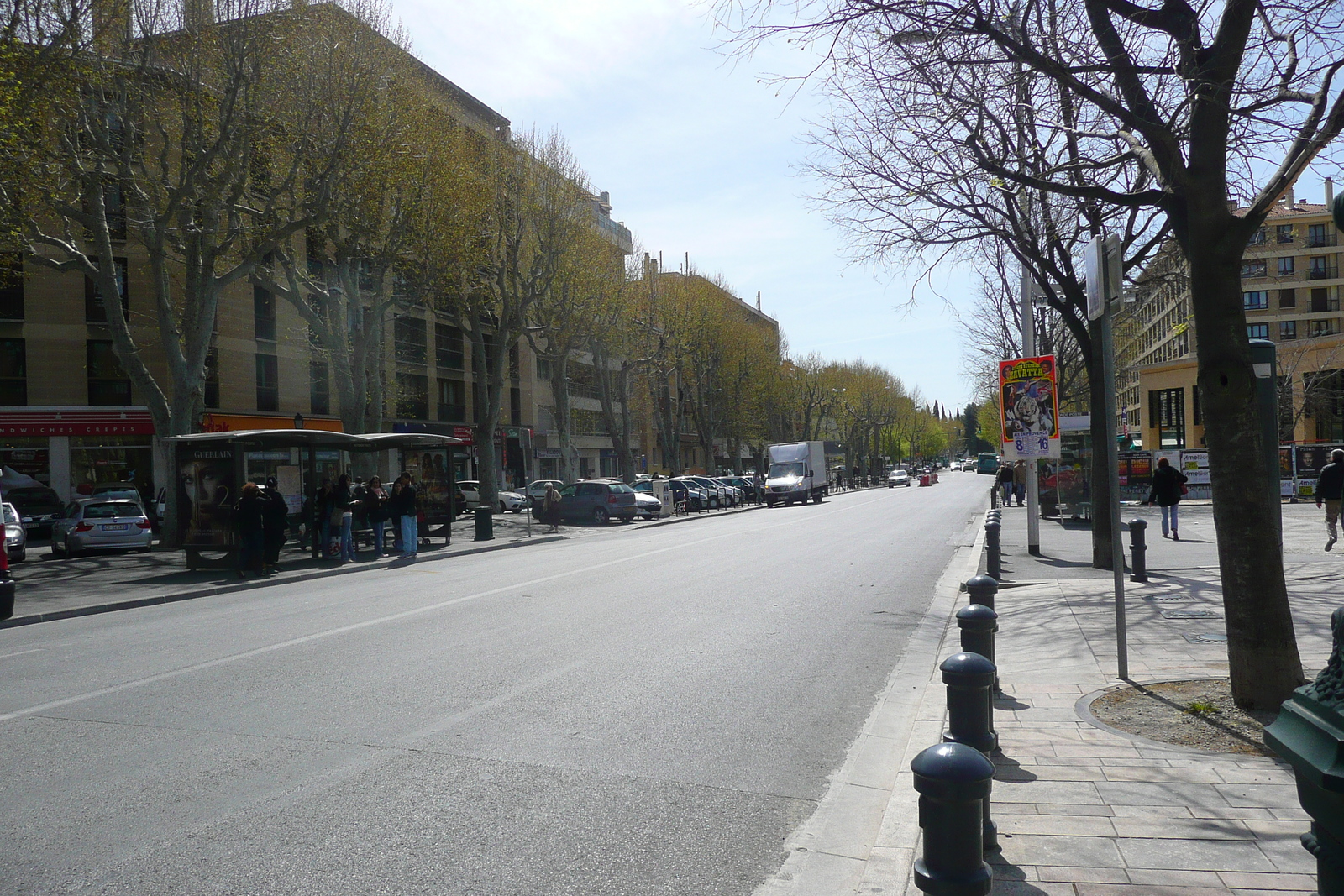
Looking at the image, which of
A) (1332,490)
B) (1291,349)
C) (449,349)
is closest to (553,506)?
(1332,490)

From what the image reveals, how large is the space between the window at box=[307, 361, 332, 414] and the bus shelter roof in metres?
16.6

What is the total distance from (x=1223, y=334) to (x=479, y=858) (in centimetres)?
498

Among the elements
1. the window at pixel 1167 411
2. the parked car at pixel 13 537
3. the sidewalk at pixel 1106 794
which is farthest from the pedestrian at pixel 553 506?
the window at pixel 1167 411

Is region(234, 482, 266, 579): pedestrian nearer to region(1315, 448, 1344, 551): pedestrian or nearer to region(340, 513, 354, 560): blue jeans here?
region(340, 513, 354, 560): blue jeans

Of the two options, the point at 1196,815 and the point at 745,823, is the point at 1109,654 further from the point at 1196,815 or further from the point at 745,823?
the point at 745,823

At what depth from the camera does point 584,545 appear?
23703 mm

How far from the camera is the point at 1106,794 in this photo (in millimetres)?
4566

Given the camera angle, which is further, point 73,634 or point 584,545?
point 584,545

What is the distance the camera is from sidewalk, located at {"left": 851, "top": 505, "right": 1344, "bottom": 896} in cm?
365

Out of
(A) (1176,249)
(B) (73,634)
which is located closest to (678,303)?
(A) (1176,249)

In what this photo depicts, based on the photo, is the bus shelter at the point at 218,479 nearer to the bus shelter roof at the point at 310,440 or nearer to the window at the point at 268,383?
the bus shelter roof at the point at 310,440

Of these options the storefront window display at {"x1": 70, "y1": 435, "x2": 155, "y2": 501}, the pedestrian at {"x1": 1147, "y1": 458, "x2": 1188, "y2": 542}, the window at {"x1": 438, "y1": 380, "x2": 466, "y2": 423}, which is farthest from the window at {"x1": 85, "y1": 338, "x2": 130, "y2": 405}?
the pedestrian at {"x1": 1147, "y1": 458, "x2": 1188, "y2": 542}

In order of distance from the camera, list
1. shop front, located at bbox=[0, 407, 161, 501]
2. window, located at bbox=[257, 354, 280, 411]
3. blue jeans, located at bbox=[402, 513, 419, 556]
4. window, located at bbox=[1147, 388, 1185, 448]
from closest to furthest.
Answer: blue jeans, located at bbox=[402, 513, 419, 556]
shop front, located at bbox=[0, 407, 161, 501]
window, located at bbox=[257, 354, 280, 411]
window, located at bbox=[1147, 388, 1185, 448]

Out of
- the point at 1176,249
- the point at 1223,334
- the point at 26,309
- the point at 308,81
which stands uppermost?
the point at 308,81
